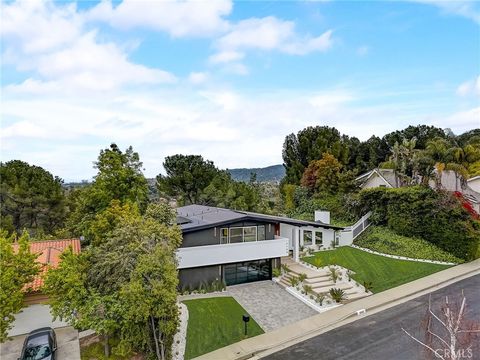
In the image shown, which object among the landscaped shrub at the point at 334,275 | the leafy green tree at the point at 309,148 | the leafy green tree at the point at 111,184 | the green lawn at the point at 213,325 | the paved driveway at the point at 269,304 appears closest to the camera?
the green lawn at the point at 213,325

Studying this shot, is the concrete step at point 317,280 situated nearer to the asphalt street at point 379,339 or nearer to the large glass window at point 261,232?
the large glass window at point 261,232

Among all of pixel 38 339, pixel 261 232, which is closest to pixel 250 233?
pixel 261 232

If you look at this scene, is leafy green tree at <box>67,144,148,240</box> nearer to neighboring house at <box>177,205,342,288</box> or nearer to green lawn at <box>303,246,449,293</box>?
neighboring house at <box>177,205,342,288</box>

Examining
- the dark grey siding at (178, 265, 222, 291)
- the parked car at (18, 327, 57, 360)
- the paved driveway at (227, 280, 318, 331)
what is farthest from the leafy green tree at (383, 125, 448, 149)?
the parked car at (18, 327, 57, 360)

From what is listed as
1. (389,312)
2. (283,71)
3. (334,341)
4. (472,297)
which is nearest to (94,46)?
(283,71)

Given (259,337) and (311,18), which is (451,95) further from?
(259,337)

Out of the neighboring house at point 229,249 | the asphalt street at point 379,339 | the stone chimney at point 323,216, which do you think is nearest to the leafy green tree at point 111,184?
the neighboring house at point 229,249

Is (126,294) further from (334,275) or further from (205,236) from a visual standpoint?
(334,275)
